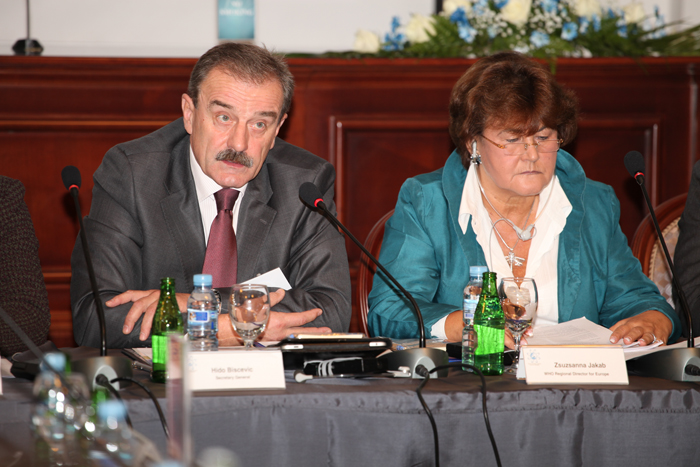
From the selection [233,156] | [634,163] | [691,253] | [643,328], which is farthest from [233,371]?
[691,253]

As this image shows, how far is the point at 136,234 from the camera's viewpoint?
2.09 metres

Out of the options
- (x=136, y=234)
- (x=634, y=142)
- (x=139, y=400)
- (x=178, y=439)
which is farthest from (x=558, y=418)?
(x=634, y=142)

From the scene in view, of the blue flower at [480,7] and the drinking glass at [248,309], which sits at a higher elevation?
the blue flower at [480,7]

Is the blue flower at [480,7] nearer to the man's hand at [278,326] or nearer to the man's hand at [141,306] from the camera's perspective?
the man's hand at [278,326]

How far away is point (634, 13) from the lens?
306 centimetres

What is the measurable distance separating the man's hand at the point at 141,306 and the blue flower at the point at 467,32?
1.87m

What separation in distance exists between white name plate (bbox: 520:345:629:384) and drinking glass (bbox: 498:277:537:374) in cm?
19

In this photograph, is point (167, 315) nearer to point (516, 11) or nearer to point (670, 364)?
point (670, 364)

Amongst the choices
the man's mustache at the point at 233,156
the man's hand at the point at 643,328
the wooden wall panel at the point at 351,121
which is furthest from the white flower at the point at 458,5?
the man's hand at the point at 643,328

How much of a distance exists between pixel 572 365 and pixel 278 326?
79 cm

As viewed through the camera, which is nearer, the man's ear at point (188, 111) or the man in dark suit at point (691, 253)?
the man in dark suit at point (691, 253)

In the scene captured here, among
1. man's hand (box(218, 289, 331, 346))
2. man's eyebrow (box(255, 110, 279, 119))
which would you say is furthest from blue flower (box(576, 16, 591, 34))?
man's hand (box(218, 289, 331, 346))

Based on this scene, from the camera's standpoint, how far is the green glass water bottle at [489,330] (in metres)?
1.42

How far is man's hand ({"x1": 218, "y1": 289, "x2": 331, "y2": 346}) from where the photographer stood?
1721 millimetres
